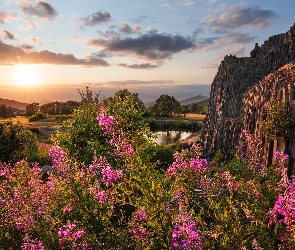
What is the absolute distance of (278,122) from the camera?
1270 centimetres

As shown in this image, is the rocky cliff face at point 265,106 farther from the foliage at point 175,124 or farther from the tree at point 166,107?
the tree at point 166,107

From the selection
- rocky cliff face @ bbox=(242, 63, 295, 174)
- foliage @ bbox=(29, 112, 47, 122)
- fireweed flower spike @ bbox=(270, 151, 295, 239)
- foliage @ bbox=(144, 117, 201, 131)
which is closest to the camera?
fireweed flower spike @ bbox=(270, 151, 295, 239)

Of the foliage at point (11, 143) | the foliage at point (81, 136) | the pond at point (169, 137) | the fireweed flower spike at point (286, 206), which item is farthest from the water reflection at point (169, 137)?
the fireweed flower spike at point (286, 206)

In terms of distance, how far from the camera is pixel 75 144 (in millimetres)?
13484

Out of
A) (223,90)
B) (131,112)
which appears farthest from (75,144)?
(223,90)

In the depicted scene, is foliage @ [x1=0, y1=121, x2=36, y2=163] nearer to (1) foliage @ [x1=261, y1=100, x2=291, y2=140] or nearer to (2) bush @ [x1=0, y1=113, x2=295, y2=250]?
(2) bush @ [x1=0, y1=113, x2=295, y2=250]

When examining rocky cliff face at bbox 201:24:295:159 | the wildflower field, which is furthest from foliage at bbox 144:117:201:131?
the wildflower field

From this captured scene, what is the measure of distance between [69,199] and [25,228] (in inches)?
31.5

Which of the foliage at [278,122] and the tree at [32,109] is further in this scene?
the tree at [32,109]

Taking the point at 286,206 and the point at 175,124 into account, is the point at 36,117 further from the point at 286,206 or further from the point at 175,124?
the point at 286,206

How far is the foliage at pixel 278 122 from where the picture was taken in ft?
41.3

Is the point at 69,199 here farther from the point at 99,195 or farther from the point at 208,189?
the point at 208,189

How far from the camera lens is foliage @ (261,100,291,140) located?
41.3 feet

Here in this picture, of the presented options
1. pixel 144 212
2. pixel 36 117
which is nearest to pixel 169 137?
pixel 36 117
